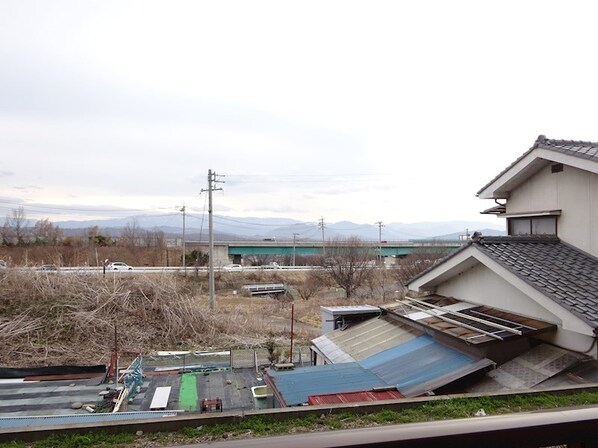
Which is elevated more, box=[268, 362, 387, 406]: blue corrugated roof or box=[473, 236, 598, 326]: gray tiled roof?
box=[473, 236, 598, 326]: gray tiled roof

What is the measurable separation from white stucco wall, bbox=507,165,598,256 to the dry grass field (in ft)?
44.1

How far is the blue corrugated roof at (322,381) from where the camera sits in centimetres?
624

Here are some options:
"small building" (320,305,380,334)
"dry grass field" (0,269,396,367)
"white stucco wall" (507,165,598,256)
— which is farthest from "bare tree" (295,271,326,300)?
"white stucco wall" (507,165,598,256)

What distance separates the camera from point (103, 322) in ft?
61.6

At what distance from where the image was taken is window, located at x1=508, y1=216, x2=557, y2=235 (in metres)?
8.26

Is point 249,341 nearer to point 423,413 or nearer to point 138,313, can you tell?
point 138,313

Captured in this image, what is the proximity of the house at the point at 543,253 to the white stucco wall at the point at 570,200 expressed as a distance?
0.02 meters

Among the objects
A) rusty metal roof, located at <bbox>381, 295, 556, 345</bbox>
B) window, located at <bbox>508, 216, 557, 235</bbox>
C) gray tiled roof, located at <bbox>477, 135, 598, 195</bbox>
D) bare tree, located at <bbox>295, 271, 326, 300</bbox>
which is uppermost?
gray tiled roof, located at <bbox>477, 135, 598, 195</bbox>

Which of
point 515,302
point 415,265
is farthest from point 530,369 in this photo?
point 415,265

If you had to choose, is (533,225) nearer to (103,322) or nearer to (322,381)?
(322,381)

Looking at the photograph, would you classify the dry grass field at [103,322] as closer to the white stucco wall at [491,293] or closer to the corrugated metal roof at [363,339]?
the corrugated metal roof at [363,339]

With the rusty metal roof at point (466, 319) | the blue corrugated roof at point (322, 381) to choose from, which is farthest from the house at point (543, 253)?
the blue corrugated roof at point (322, 381)

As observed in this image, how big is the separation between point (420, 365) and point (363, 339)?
2.50m

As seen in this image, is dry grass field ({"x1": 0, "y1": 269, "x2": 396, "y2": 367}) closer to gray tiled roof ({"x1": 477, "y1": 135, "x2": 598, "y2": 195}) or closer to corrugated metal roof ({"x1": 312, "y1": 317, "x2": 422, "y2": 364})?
corrugated metal roof ({"x1": 312, "y1": 317, "x2": 422, "y2": 364})
